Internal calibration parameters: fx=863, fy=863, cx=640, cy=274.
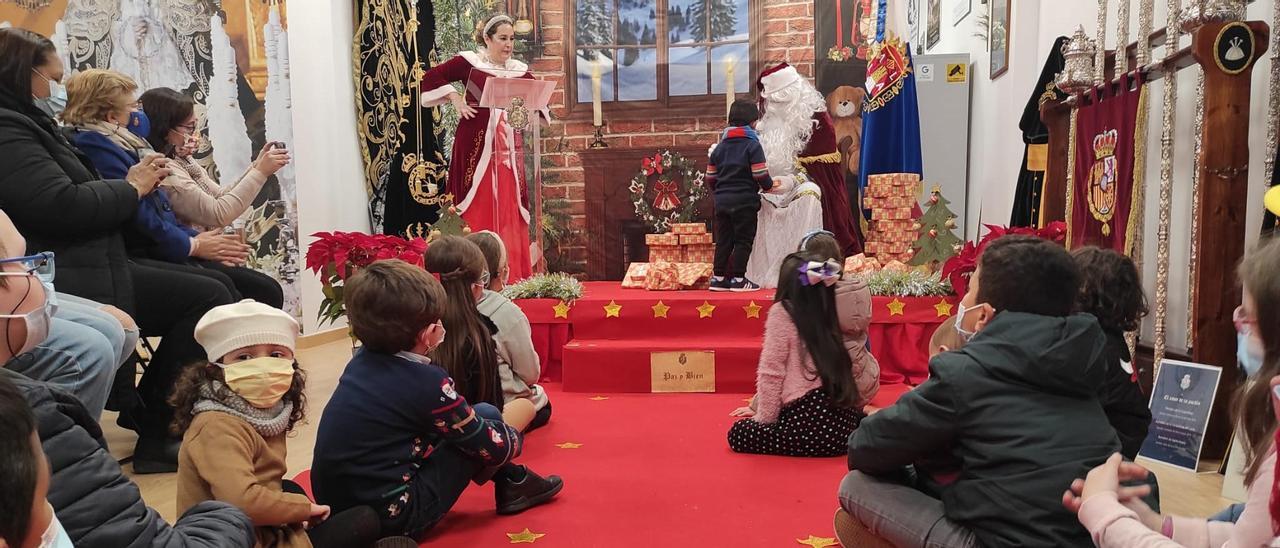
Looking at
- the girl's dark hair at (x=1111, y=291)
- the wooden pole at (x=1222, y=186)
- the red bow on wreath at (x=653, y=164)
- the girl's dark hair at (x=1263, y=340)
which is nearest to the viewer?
the girl's dark hair at (x=1263, y=340)

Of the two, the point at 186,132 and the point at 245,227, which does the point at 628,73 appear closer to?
the point at 245,227

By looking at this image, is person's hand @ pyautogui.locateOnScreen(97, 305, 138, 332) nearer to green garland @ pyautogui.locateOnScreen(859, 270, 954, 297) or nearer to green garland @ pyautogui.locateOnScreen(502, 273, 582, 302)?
green garland @ pyautogui.locateOnScreen(502, 273, 582, 302)

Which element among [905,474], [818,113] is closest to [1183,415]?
[905,474]

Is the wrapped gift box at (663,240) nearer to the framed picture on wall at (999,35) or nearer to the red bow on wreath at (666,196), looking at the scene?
the red bow on wreath at (666,196)

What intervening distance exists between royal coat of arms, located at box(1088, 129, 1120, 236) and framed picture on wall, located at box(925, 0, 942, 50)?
4067 millimetres

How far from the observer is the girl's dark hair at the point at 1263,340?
1.35 m

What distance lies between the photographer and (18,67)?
2822 mm

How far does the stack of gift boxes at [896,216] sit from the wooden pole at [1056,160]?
4.20 feet

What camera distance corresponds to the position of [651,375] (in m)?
4.57

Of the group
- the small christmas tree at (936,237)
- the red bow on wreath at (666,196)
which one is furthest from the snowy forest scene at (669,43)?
the small christmas tree at (936,237)

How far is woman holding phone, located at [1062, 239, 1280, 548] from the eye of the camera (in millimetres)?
1250

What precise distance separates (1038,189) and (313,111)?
194 inches

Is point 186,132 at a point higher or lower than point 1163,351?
higher

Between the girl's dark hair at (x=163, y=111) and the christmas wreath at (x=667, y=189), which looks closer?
the girl's dark hair at (x=163, y=111)
